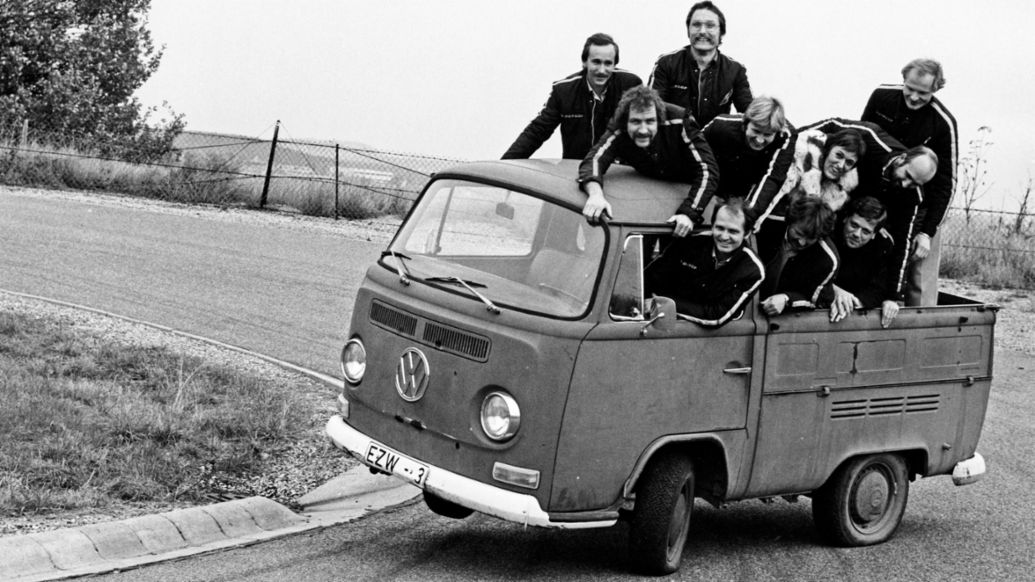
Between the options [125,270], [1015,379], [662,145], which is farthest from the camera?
[125,270]

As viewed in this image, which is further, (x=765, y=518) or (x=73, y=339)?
(x=73, y=339)

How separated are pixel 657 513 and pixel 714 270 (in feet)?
4.31

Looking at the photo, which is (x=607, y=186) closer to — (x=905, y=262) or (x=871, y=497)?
(x=905, y=262)

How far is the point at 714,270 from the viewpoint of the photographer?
720 centimetres

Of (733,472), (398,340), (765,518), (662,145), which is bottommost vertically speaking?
(765,518)

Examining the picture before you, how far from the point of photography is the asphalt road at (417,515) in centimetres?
709

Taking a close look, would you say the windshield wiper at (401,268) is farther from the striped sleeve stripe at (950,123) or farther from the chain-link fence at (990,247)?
the chain-link fence at (990,247)

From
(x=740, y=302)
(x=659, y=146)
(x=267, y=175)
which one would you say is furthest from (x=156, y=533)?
(x=267, y=175)

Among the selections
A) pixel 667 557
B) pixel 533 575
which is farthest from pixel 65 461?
pixel 667 557

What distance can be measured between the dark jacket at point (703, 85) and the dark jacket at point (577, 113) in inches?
9.2

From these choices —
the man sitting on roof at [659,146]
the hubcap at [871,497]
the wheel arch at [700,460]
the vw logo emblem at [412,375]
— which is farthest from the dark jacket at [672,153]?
the hubcap at [871,497]

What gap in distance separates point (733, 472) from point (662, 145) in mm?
1830

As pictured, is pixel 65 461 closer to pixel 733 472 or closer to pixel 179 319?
pixel 733 472

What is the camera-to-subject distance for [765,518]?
898cm
